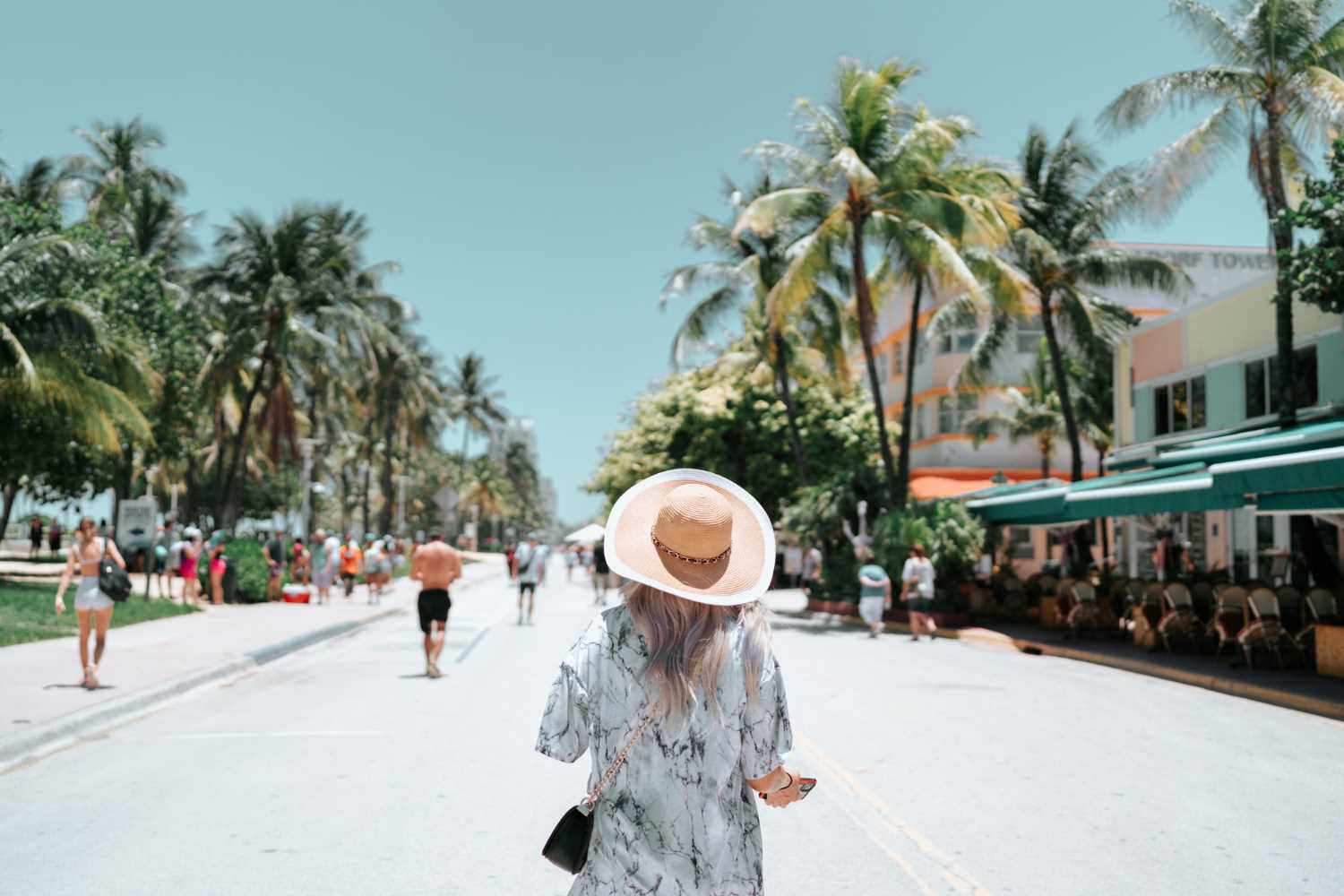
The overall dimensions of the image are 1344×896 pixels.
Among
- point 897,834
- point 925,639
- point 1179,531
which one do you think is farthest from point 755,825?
point 1179,531

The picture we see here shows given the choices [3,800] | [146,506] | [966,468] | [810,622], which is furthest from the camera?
[966,468]

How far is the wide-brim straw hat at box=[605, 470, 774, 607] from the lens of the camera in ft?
9.90

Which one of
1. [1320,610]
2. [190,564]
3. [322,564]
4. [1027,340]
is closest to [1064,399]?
[1320,610]

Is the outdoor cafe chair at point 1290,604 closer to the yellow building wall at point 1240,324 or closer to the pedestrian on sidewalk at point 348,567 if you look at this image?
the yellow building wall at point 1240,324

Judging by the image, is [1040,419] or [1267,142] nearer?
[1267,142]

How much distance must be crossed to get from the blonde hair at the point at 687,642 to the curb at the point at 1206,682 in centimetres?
1134

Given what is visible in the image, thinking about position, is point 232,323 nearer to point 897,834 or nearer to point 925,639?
point 925,639

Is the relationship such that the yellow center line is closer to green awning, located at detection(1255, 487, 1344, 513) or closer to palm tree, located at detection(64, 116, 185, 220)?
green awning, located at detection(1255, 487, 1344, 513)

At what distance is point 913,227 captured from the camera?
25266mm

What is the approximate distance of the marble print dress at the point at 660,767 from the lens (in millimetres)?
2922

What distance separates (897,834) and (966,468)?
125 feet

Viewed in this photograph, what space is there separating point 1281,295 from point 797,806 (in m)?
15.5

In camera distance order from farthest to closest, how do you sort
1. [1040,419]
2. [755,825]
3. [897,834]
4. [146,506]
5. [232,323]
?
[1040,419]
[232,323]
[146,506]
[897,834]
[755,825]

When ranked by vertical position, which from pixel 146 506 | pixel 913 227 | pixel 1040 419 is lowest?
pixel 146 506
